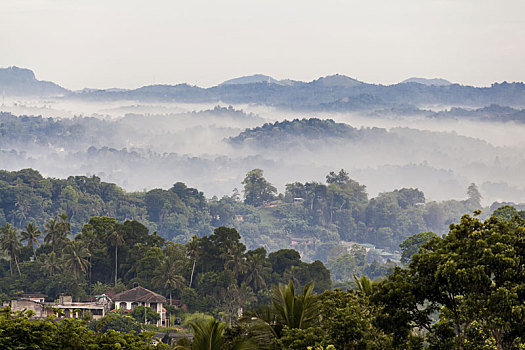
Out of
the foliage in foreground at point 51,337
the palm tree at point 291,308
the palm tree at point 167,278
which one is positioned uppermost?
the palm tree at point 291,308

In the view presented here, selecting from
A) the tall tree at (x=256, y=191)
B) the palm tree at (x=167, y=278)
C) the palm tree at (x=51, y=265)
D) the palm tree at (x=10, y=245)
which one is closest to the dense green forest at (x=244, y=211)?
the tall tree at (x=256, y=191)

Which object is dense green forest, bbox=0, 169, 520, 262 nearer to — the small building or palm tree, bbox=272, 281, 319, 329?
the small building

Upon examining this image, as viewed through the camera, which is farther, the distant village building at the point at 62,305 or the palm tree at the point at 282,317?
the distant village building at the point at 62,305

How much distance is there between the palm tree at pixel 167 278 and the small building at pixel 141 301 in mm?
2754

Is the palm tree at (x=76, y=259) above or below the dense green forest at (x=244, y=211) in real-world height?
above

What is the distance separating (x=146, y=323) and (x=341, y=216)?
13251 cm

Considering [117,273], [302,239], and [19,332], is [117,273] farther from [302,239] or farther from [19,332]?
[302,239]

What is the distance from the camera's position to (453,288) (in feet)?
65.5

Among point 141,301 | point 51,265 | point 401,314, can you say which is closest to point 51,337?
point 401,314

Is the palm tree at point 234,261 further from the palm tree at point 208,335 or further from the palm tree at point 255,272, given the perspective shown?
the palm tree at point 208,335

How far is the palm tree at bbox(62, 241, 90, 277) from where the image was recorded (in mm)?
78625

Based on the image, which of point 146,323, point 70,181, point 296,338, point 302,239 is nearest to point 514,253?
point 296,338

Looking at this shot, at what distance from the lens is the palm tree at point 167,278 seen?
75312 mm

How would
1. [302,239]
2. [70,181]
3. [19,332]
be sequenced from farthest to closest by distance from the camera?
[302,239] < [70,181] < [19,332]
